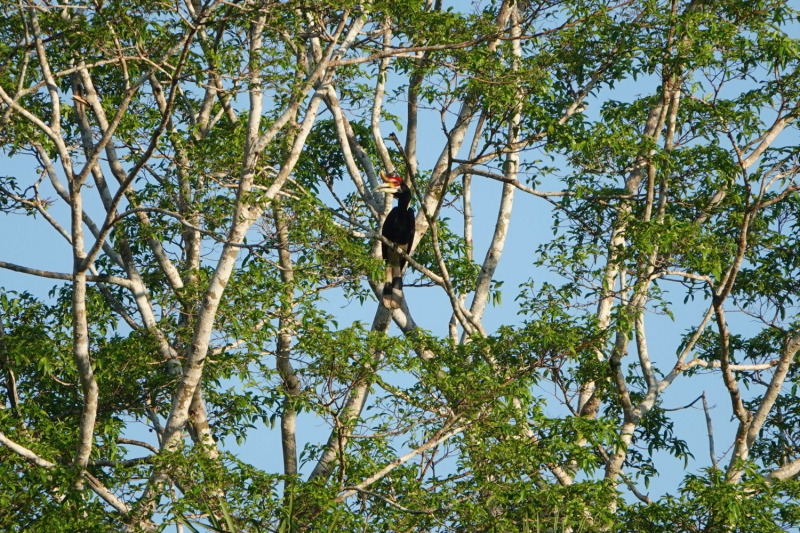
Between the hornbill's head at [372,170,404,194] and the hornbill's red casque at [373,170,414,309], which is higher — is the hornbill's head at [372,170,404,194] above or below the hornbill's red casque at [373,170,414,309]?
above

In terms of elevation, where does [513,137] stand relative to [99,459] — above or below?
above

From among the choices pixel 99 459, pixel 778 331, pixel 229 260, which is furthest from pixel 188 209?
pixel 778 331

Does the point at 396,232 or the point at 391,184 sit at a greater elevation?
the point at 391,184

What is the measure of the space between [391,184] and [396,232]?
0.52 meters

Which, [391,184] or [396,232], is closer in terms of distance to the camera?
[396,232]

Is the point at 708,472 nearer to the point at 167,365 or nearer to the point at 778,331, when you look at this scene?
the point at 778,331

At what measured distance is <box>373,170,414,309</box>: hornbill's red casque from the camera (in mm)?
10570

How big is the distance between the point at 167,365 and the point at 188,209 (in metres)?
1.46

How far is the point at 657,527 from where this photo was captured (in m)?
8.19

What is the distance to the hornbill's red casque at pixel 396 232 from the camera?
34.7 feet

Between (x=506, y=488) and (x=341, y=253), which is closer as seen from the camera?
(x=506, y=488)

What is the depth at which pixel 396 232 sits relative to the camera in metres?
10.6

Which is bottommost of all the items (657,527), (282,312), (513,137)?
(657,527)

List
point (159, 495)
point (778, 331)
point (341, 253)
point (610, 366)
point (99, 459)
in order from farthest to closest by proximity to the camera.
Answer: point (778, 331), point (610, 366), point (341, 253), point (99, 459), point (159, 495)
